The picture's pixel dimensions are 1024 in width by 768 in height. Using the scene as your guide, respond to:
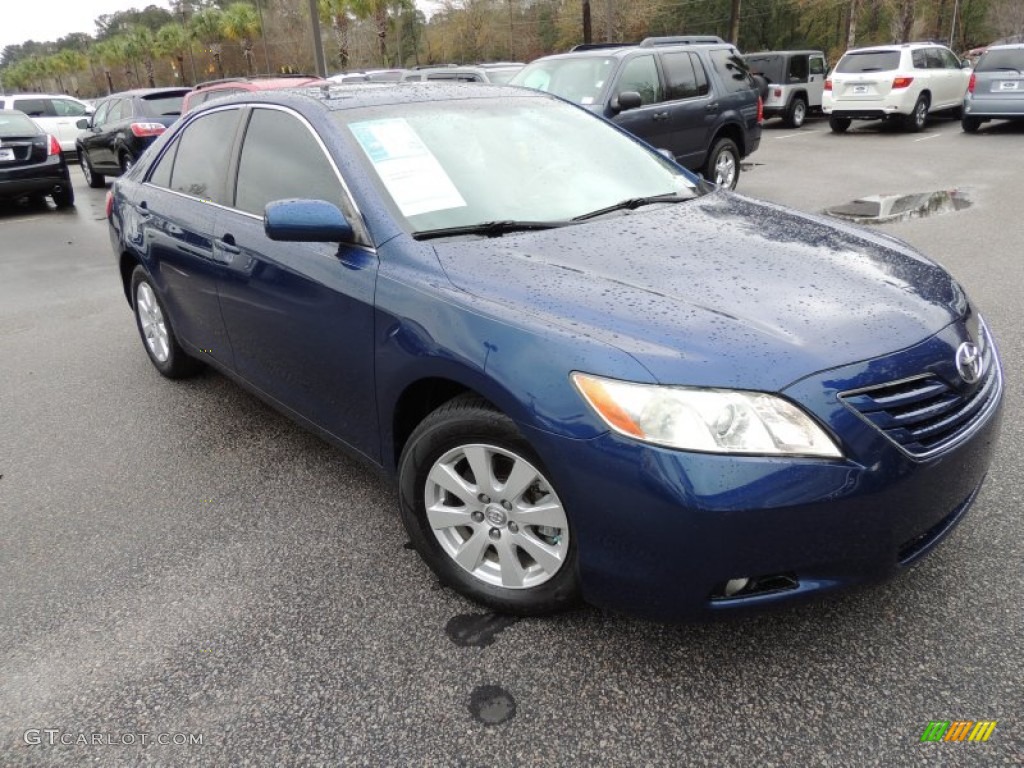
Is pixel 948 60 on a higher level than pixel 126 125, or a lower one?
higher

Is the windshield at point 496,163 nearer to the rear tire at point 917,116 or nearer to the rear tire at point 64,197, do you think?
the rear tire at point 64,197

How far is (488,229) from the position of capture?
2762mm

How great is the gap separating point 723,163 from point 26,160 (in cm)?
978

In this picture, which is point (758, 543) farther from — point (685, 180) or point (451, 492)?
point (685, 180)

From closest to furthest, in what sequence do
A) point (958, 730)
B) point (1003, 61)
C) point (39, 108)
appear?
1. point (958, 730)
2. point (1003, 61)
3. point (39, 108)

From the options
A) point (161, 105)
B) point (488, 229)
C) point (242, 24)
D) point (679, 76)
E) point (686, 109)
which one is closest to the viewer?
point (488, 229)

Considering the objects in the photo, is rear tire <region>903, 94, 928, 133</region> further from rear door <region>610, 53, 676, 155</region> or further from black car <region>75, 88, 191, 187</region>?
black car <region>75, 88, 191, 187</region>

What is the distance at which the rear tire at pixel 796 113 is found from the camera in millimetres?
19266

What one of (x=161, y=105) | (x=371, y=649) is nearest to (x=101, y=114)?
(x=161, y=105)

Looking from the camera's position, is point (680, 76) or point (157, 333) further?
point (680, 76)

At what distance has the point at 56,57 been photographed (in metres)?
100

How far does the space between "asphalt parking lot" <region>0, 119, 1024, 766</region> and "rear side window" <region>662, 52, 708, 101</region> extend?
260 inches

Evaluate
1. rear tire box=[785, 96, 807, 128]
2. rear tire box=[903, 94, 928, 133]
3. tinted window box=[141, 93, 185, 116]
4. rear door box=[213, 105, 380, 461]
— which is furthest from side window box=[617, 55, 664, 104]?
rear tire box=[785, 96, 807, 128]

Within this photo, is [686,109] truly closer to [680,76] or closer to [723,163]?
[680,76]
